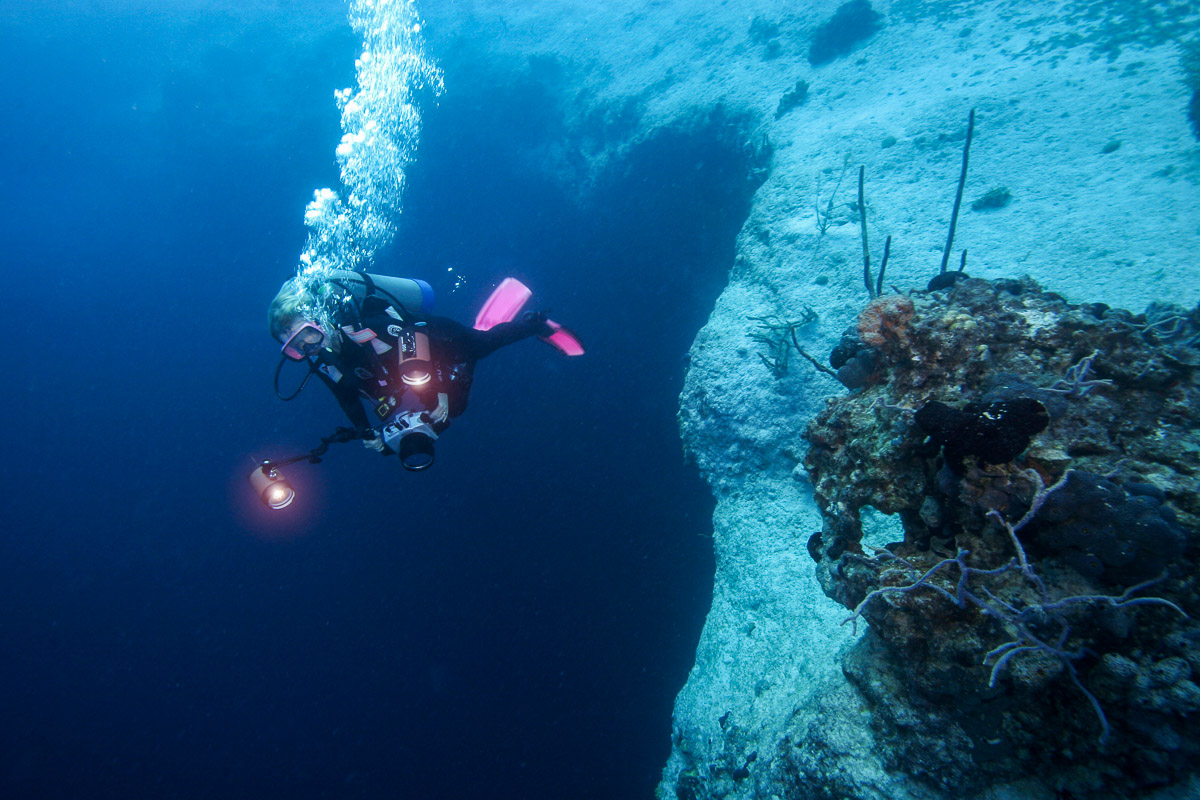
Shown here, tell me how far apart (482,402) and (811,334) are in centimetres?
832

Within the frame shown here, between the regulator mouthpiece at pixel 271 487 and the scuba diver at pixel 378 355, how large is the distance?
2.32 ft

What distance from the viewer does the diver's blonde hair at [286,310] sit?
418 centimetres

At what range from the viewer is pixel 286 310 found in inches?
166

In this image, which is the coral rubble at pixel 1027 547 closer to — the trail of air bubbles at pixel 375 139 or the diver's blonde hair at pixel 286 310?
the diver's blonde hair at pixel 286 310

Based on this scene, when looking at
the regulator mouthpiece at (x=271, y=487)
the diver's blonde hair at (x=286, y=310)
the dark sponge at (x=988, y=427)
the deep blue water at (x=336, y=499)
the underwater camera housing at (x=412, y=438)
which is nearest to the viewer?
the dark sponge at (x=988, y=427)

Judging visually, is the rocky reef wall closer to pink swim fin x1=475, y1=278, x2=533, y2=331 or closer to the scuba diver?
pink swim fin x1=475, y1=278, x2=533, y2=331

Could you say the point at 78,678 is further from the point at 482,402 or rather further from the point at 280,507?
the point at 280,507

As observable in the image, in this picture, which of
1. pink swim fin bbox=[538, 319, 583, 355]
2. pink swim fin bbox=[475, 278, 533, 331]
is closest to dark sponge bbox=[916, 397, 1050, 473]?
pink swim fin bbox=[538, 319, 583, 355]

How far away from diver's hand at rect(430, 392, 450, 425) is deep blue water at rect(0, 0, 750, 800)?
480cm

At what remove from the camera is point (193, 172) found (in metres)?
21.1

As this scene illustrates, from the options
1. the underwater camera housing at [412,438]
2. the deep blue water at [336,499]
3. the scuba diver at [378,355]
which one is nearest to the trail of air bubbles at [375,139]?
the deep blue water at [336,499]

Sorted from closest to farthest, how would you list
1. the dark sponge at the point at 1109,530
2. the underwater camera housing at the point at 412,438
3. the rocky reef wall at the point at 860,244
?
the dark sponge at the point at 1109,530 < the rocky reef wall at the point at 860,244 < the underwater camera housing at the point at 412,438

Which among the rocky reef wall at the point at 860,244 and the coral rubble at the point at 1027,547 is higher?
the coral rubble at the point at 1027,547

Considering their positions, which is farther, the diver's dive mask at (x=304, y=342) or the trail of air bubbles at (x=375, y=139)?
the trail of air bubbles at (x=375, y=139)
